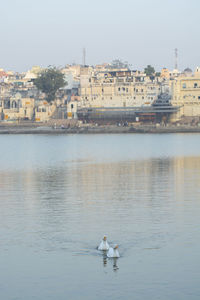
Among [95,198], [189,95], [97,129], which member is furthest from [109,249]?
[97,129]

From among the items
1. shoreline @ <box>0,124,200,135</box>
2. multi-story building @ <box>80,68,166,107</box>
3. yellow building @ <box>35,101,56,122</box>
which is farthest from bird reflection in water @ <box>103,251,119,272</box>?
yellow building @ <box>35,101,56,122</box>

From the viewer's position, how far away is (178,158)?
53562mm

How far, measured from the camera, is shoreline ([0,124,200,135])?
108500 mm

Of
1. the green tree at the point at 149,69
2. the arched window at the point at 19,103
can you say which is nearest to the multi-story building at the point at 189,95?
the arched window at the point at 19,103

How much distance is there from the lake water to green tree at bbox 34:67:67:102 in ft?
275

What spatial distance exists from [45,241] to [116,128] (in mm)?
93948

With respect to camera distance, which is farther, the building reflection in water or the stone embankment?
the stone embankment

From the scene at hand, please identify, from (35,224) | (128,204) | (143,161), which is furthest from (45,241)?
(143,161)

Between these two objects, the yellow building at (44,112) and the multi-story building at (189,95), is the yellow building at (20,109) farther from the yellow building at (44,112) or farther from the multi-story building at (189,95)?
the multi-story building at (189,95)

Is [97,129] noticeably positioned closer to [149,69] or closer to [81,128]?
[81,128]

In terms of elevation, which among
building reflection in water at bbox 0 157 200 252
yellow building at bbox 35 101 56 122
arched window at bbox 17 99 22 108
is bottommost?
building reflection in water at bbox 0 157 200 252

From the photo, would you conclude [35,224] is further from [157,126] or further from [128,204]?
[157,126]

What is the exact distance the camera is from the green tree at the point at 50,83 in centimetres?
12131

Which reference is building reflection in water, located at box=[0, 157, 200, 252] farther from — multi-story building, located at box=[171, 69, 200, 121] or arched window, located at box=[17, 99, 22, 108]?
arched window, located at box=[17, 99, 22, 108]
